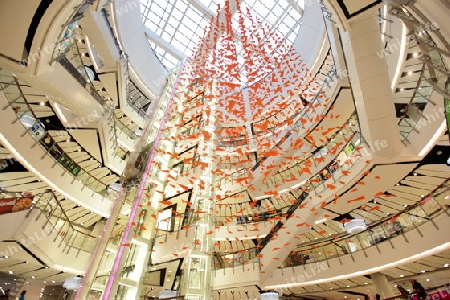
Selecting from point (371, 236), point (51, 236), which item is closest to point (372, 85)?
point (371, 236)

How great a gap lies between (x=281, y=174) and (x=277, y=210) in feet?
7.23

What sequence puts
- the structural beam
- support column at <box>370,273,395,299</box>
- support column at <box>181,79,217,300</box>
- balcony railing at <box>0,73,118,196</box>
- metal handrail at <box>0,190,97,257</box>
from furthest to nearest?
the structural beam < support column at <box>370,273,395,299</box> < support column at <box>181,79,217,300</box> < metal handrail at <box>0,190,97,257</box> < balcony railing at <box>0,73,118,196</box>

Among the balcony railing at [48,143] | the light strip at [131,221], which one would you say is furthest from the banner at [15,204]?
the light strip at [131,221]

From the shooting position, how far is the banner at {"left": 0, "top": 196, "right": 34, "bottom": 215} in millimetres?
7395

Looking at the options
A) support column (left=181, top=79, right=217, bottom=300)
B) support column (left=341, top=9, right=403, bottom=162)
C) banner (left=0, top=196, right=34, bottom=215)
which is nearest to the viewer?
support column (left=341, top=9, right=403, bottom=162)

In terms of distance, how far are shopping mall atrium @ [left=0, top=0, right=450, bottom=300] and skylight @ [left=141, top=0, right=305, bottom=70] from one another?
221cm

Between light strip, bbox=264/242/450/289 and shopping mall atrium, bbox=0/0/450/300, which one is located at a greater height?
shopping mall atrium, bbox=0/0/450/300

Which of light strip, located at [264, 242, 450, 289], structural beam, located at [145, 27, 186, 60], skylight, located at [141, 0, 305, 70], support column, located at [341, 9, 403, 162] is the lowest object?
light strip, located at [264, 242, 450, 289]

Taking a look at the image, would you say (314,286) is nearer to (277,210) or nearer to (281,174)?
(277,210)

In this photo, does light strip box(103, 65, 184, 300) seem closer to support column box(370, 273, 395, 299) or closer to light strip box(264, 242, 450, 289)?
light strip box(264, 242, 450, 289)

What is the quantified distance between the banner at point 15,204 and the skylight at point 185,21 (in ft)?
61.9

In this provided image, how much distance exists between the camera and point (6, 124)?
27.5ft

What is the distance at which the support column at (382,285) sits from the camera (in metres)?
10.5

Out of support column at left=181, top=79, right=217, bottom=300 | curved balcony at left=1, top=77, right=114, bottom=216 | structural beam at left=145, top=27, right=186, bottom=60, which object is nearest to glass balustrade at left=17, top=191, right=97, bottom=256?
curved balcony at left=1, top=77, right=114, bottom=216
